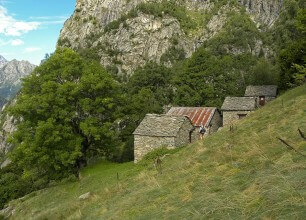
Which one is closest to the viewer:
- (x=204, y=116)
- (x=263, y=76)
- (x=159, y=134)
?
(x=159, y=134)

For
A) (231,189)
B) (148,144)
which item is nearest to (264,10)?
(148,144)

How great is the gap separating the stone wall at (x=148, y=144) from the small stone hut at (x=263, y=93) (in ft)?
70.6

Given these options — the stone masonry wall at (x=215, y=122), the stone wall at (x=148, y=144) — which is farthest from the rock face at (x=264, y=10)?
the stone wall at (x=148, y=144)

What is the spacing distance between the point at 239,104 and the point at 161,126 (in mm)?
13871

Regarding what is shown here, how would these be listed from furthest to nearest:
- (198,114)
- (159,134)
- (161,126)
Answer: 1. (198,114)
2. (161,126)
3. (159,134)

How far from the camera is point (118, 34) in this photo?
124 meters

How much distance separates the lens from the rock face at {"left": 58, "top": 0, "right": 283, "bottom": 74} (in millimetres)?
118062

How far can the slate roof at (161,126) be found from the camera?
3077 centimetres

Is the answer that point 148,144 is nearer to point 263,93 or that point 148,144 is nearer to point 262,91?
point 263,93

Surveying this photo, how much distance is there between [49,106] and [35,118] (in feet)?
5.92

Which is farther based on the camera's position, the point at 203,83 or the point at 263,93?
the point at 203,83

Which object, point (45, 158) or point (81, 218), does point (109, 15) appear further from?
point (81, 218)

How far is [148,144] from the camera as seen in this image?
31109 mm

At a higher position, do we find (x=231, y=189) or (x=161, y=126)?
(x=231, y=189)
